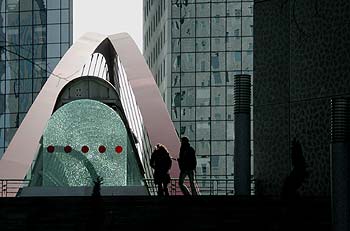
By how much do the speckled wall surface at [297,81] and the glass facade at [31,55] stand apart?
83731 millimetres

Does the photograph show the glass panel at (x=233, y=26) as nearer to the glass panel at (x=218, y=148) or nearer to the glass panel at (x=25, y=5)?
the glass panel at (x=218, y=148)

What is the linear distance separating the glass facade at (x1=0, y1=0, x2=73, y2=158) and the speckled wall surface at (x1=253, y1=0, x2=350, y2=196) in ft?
275

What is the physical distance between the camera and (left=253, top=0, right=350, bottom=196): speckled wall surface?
1017 inches

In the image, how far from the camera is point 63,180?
4012 cm

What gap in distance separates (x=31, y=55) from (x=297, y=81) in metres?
88.5

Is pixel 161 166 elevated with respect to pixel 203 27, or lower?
lower

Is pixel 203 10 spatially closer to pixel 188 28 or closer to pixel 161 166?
pixel 188 28

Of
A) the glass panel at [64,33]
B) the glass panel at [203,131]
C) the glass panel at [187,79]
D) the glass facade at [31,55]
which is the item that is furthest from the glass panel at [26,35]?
the glass panel at [203,131]

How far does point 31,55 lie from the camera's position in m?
114

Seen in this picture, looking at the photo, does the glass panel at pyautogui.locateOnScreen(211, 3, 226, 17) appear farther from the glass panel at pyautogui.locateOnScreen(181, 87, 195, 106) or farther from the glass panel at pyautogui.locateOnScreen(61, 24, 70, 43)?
the glass panel at pyautogui.locateOnScreen(61, 24, 70, 43)

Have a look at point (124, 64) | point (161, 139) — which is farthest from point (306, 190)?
point (124, 64)

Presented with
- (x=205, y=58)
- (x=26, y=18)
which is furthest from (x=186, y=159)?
(x=26, y=18)

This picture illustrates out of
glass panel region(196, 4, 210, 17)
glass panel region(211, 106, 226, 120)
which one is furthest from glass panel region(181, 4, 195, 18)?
glass panel region(211, 106, 226, 120)

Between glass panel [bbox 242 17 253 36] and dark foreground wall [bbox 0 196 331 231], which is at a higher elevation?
glass panel [bbox 242 17 253 36]
